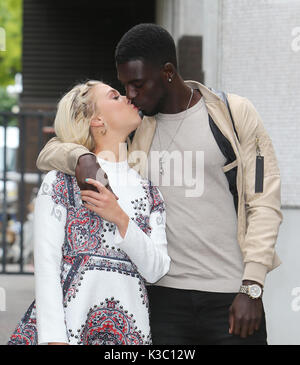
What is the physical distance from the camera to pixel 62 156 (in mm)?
2742

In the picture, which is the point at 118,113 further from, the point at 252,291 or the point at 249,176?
the point at 252,291

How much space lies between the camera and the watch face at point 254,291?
9.03 feet

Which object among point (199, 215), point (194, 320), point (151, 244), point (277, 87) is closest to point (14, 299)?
point (277, 87)

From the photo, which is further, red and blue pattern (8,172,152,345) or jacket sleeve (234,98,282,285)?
jacket sleeve (234,98,282,285)

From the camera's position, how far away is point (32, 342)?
107 inches

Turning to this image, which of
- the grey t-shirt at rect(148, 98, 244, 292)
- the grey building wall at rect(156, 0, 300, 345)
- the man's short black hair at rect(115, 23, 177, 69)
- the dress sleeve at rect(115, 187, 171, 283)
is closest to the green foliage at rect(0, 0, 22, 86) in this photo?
the grey building wall at rect(156, 0, 300, 345)

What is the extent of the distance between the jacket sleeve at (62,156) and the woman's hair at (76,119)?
2.1 inches

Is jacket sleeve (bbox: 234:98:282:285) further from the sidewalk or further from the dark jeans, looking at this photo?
the sidewalk

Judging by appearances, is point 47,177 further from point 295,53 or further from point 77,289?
point 295,53

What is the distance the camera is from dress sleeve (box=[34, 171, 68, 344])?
2.59 m

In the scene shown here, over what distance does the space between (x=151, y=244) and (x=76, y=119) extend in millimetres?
617

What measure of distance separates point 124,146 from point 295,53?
69.2 inches

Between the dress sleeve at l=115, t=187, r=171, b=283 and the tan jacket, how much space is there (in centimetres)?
22
